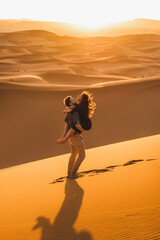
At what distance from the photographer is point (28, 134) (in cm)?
1338

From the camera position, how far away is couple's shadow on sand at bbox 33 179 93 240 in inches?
168

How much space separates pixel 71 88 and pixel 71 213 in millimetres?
15126

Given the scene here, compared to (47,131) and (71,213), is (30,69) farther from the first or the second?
(71,213)

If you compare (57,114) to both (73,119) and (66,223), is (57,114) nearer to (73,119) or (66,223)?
(73,119)

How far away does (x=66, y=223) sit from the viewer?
15.2 ft

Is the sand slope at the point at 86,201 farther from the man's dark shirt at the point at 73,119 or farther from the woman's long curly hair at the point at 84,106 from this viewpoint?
the woman's long curly hair at the point at 84,106

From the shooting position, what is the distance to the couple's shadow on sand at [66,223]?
4.27 meters

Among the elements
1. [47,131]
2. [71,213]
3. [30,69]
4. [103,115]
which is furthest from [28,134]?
[30,69]

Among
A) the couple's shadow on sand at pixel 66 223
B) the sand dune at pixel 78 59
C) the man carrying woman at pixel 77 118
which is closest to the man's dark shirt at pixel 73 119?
the man carrying woman at pixel 77 118

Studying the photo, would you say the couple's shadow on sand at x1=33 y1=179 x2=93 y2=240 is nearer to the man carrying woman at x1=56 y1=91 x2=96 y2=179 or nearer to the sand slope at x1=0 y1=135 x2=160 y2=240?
the sand slope at x1=0 y1=135 x2=160 y2=240

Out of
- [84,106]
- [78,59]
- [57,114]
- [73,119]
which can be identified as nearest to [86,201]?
[73,119]

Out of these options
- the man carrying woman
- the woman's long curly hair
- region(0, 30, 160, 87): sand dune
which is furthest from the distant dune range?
the woman's long curly hair

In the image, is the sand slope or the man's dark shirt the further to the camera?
the man's dark shirt

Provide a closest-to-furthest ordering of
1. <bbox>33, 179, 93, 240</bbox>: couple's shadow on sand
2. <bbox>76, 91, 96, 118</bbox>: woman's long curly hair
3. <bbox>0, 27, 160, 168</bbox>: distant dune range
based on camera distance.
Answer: <bbox>33, 179, 93, 240</bbox>: couple's shadow on sand < <bbox>76, 91, 96, 118</bbox>: woman's long curly hair < <bbox>0, 27, 160, 168</bbox>: distant dune range
